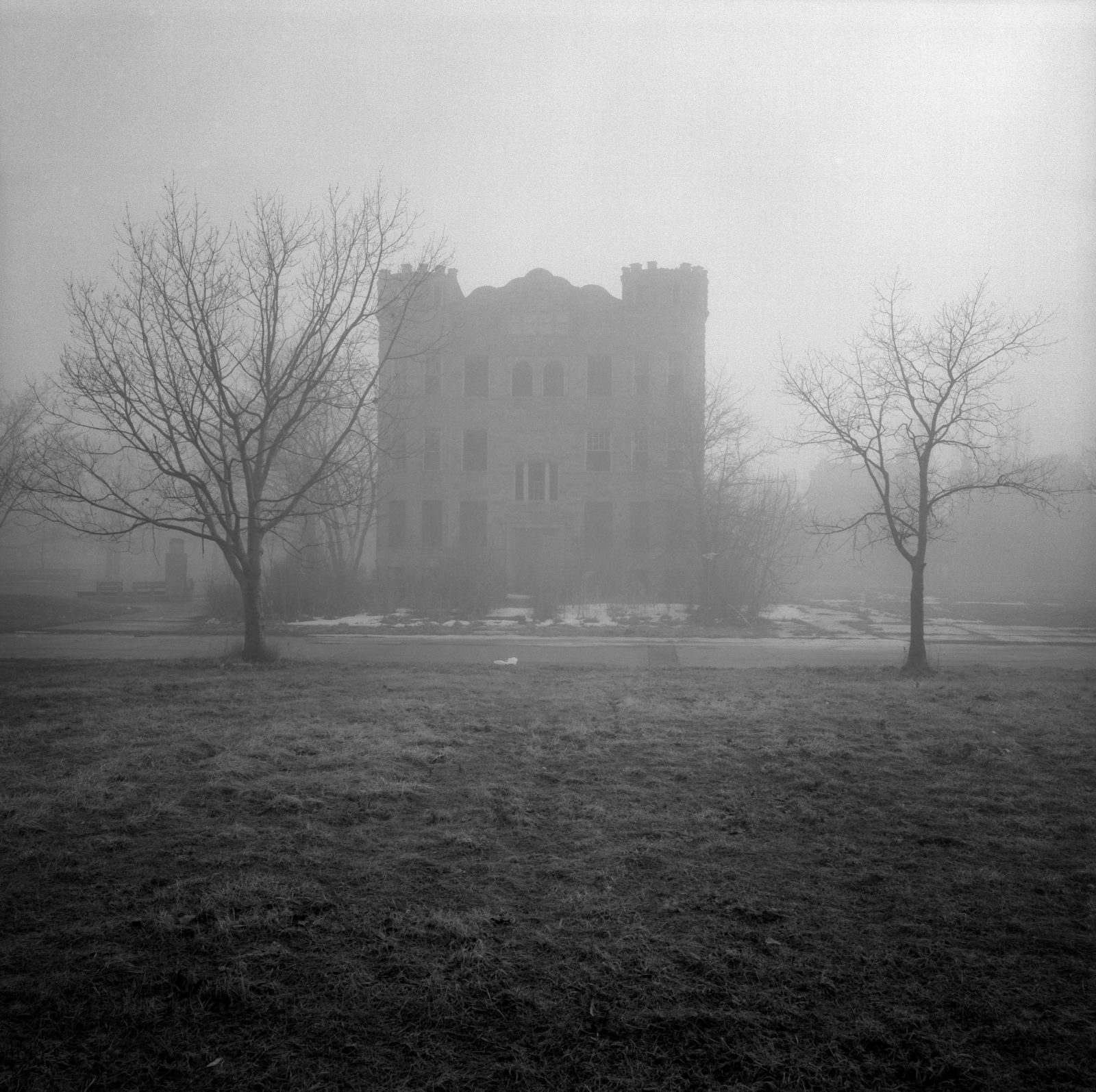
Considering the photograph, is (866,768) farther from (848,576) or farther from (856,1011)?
(848,576)

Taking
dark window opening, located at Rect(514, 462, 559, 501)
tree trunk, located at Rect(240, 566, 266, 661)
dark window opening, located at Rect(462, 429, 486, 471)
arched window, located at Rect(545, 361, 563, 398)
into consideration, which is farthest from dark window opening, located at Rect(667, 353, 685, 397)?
tree trunk, located at Rect(240, 566, 266, 661)

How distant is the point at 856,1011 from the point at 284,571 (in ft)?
82.8

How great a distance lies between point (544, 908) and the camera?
4.29m

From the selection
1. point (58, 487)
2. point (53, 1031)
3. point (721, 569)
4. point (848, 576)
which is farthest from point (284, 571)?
point (848, 576)

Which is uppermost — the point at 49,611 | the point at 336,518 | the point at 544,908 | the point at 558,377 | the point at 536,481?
the point at 558,377

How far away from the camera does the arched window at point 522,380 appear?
38969mm

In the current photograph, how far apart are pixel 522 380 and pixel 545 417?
2.14 metres

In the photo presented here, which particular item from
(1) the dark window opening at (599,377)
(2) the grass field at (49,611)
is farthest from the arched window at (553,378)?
(2) the grass field at (49,611)

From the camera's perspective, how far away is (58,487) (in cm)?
1487

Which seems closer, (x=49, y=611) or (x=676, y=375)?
(x=49, y=611)

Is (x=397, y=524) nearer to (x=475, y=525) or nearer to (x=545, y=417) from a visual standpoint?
(x=475, y=525)

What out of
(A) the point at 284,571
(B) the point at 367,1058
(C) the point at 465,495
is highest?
(C) the point at 465,495

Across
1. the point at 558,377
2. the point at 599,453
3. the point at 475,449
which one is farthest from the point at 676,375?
the point at 475,449

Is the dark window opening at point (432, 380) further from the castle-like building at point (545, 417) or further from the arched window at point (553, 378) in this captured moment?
the arched window at point (553, 378)
